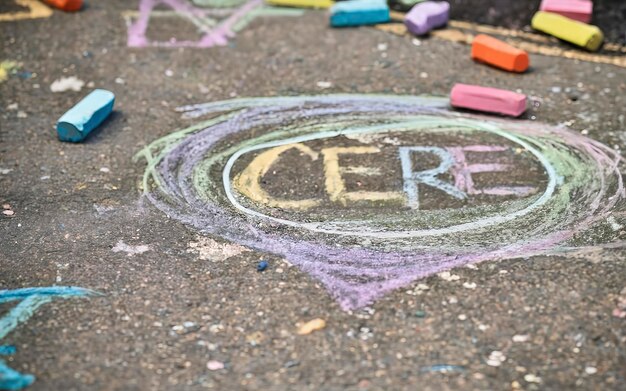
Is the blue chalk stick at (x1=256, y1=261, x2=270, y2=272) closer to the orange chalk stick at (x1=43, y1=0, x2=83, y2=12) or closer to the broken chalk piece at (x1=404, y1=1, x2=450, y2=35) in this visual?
the broken chalk piece at (x1=404, y1=1, x2=450, y2=35)

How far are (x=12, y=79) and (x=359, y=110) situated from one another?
1996mm

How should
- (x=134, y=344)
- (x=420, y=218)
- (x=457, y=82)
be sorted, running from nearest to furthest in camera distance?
(x=134, y=344) → (x=420, y=218) → (x=457, y=82)

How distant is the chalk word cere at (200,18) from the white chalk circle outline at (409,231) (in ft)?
4.37

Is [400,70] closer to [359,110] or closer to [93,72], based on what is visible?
[359,110]

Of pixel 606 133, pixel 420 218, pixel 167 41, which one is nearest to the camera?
pixel 420 218

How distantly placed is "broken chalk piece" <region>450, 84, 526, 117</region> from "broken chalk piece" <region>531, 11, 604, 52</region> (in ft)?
3.01

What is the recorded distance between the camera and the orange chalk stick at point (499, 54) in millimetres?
5148

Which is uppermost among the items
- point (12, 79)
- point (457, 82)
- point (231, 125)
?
point (457, 82)

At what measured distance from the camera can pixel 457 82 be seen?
16.8ft

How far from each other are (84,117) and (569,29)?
2882mm

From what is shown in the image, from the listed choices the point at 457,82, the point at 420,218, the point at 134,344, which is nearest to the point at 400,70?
the point at 457,82

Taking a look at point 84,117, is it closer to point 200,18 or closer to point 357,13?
point 200,18

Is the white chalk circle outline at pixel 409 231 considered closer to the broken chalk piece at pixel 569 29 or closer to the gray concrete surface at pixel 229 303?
the gray concrete surface at pixel 229 303

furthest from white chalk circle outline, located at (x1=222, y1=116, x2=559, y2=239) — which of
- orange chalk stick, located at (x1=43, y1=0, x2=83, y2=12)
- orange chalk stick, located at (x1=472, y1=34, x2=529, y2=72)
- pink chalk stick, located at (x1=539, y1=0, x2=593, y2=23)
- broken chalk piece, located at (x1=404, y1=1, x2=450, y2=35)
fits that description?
orange chalk stick, located at (x1=43, y1=0, x2=83, y2=12)
